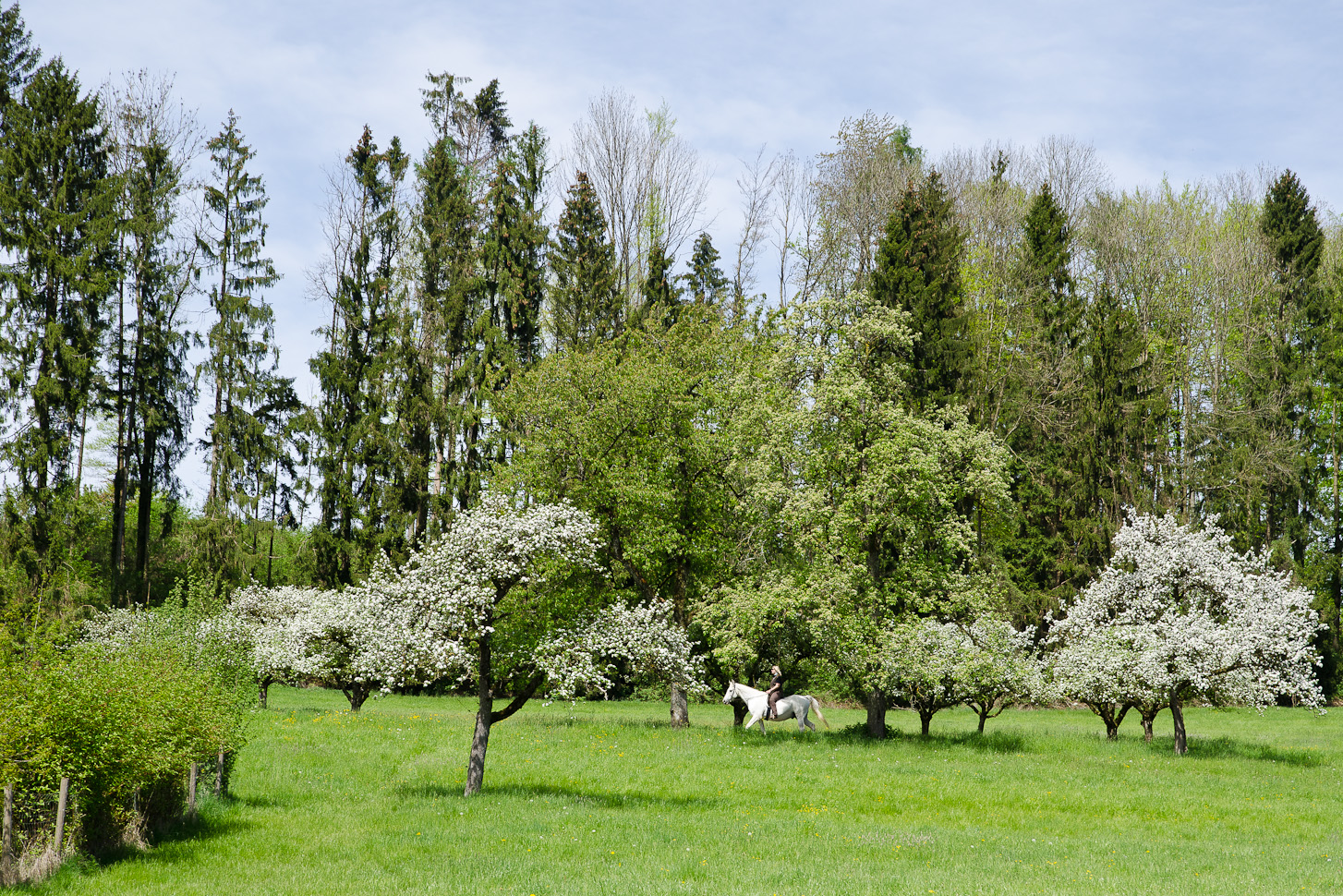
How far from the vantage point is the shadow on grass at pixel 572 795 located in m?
17.2

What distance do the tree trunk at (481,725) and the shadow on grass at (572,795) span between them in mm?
275

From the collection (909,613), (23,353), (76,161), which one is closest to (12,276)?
(23,353)

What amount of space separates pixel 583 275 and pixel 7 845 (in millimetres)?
39938

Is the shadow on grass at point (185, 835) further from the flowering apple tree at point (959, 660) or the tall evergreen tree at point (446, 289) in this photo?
the tall evergreen tree at point (446, 289)

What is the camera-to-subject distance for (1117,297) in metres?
49.7

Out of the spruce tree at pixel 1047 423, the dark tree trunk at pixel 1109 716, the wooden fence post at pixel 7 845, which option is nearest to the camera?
the wooden fence post at pixel 7 845

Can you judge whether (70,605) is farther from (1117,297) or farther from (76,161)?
(1117,297)

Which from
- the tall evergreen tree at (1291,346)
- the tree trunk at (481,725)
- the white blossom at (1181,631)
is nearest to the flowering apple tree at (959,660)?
the white blossom at (1181,631)

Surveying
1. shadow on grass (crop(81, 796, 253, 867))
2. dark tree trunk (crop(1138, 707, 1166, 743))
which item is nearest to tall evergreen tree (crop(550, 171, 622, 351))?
dark tree trunk (crop(1138, 707, 1166, 743))

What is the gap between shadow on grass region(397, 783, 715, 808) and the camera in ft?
56.6

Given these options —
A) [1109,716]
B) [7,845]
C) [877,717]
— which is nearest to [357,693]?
[877,717]

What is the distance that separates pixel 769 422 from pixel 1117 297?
3080cm

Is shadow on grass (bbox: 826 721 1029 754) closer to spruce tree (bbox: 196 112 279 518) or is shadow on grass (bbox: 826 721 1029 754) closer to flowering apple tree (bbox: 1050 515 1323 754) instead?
flowering apple tree (bbox: 1050 515 1323 754)

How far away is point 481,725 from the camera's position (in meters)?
17.5
